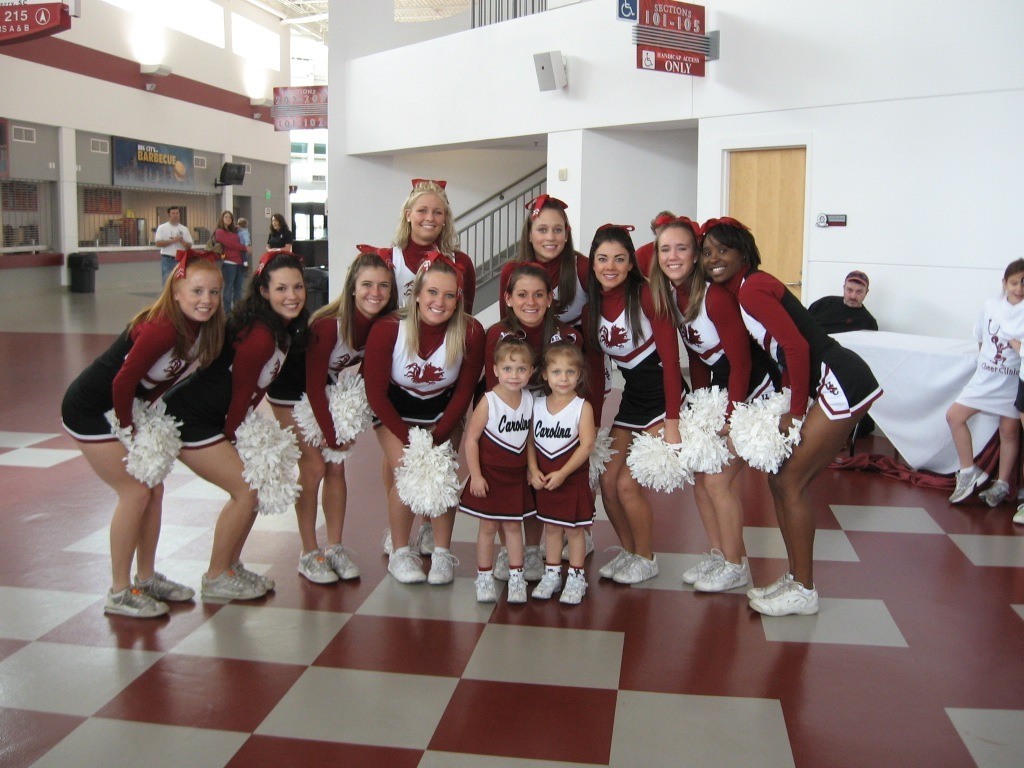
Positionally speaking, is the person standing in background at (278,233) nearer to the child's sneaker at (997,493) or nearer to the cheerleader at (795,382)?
the child's sneaker at (997,493)

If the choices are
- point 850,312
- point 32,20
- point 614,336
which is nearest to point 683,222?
point 614,336

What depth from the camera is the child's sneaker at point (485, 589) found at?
3510 millimetres

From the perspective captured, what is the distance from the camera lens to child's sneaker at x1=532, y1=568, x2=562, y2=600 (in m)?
3.54

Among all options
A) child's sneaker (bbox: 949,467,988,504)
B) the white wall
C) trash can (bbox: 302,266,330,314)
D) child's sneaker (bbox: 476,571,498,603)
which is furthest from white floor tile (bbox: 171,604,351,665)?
trash can (bbox: 302,266,330,314)

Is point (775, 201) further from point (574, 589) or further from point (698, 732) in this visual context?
point (698, 732)

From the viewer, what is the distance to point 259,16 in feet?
81.3

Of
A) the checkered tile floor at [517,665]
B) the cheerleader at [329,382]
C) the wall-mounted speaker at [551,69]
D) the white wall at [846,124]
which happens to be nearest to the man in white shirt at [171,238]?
the white wall at [846,124]

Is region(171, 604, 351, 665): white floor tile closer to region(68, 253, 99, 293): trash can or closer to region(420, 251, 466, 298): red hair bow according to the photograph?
region(420, 251, 466, 298): red hair bow

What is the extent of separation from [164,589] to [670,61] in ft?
20.6

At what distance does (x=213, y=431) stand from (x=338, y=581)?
80cm

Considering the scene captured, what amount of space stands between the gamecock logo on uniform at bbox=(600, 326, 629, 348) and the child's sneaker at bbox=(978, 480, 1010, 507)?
259cm

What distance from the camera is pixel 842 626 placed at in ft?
10.9

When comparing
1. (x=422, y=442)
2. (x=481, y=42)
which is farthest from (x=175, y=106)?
(x=422, y=442)

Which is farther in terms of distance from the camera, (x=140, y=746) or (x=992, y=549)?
(x=992, y=549)
